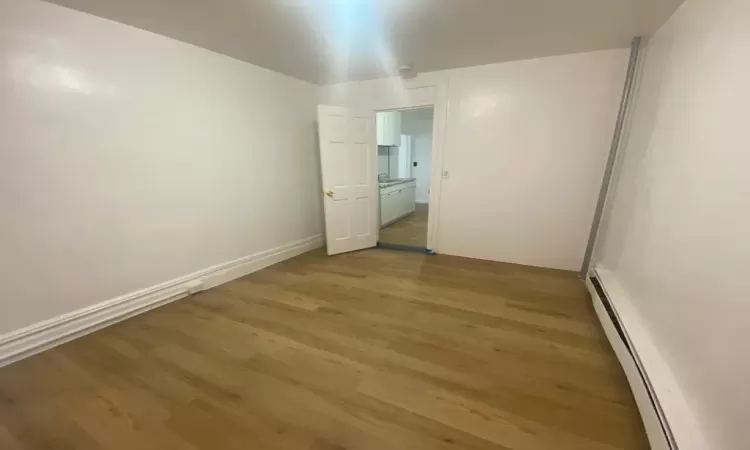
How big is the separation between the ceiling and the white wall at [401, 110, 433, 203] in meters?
4.66

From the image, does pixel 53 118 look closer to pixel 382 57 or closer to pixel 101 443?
pixel 101 443

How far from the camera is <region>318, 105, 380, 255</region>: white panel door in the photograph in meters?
3.81

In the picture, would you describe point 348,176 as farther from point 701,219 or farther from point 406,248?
point 701,219

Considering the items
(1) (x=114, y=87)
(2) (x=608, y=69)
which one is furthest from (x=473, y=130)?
(1) (x=114, y=87)

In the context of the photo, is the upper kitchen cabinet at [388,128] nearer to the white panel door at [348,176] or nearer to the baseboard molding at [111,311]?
the white panel door at [348,176]

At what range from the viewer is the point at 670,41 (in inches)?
85.1

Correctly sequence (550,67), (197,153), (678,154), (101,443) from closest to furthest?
(101,443), (678,154), (197,153), (550,67)

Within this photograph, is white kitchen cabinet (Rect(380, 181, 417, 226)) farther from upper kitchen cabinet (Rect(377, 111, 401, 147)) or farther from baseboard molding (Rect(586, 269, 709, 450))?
baseboard molding (Rect(586, 269, 709, 450))

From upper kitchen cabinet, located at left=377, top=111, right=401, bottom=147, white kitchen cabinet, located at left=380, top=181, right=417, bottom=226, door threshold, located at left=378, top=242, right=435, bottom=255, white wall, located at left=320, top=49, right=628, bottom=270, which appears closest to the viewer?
white wall, located at left=320, top=49, right=628, bottom=270

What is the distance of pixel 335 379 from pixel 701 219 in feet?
6.62

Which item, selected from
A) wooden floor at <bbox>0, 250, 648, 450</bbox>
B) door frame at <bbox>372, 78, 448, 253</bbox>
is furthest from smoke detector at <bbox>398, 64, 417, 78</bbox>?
wooden floor at <bbox>0, 250, 648, 450</bbox>

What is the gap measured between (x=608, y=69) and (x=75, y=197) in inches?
185

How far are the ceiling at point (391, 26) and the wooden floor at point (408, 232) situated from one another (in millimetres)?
2532

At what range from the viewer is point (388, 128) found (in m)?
6.13
